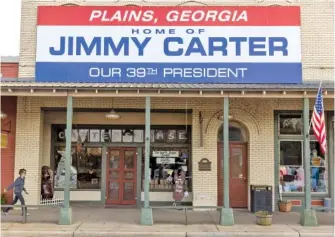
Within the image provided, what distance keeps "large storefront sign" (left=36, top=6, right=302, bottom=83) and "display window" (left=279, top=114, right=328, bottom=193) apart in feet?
6.22

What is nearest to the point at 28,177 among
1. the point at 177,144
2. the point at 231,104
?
the point at 177,144

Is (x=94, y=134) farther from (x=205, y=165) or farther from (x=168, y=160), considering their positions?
(x=205, y=165)

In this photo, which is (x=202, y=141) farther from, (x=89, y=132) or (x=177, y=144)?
(x=89, y=132)

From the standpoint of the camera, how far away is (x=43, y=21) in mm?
15094

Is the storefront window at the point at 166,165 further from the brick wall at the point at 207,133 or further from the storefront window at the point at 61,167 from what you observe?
the storefront window at the point at 61,167

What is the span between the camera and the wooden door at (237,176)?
15.1 m

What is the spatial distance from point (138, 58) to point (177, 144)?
3506 millimetres

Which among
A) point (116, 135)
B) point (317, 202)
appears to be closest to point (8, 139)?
point (116, 135)

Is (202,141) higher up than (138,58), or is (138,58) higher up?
(138,58)

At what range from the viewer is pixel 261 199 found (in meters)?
14.1

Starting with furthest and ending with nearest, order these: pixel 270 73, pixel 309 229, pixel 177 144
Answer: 1. pixel 177 144
2. pixel 270 73
3. pixel 309 229

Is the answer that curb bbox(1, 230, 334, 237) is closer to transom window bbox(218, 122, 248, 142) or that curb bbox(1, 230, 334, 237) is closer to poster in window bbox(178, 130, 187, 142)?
transom window bbox(218, 122, 248, 142)

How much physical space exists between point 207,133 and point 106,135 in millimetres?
3818

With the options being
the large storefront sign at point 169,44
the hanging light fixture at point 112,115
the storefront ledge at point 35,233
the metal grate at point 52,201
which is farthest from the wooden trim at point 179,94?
the metal grate at point 52,201
